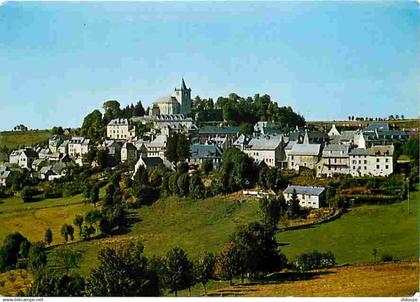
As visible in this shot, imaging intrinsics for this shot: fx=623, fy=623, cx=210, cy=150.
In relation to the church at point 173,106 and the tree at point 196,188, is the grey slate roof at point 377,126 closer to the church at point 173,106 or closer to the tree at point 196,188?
the tree at point 196,188

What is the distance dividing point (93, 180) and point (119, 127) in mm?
4256

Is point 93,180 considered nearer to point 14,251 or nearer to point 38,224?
point 38,224

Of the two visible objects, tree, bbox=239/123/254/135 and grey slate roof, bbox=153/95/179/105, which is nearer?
grey slate roof, bbox=153/95/179/105

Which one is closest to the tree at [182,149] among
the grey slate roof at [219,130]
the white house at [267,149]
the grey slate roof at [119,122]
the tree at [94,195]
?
the white house at [267,149]

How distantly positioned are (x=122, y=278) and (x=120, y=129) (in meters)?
9.29

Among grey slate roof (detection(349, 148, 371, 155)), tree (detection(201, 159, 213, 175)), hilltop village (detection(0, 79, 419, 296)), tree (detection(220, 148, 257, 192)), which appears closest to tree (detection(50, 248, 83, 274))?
hilltop village (detection(0, 79, 419, 296))

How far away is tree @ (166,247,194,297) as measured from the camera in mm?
5617

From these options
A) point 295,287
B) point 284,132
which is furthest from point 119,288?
point 284,132

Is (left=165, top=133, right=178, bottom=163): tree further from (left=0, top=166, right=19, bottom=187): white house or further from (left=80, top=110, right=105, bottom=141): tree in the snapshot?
(left=0, top=166, right=19, bottom=187): white house

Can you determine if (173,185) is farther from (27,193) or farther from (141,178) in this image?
(27,193)

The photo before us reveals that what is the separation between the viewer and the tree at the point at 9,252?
702cm

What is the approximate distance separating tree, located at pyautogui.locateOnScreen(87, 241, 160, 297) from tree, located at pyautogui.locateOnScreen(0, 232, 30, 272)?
215cm

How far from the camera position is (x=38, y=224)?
821cm

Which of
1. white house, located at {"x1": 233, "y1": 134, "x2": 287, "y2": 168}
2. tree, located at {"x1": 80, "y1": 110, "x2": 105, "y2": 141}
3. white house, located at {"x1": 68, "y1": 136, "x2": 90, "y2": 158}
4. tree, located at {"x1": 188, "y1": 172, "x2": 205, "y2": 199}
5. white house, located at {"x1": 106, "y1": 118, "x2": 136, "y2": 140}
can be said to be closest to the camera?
tree, located at {"x1": 188, "y1": 172, "x2": 205, "y2": 199}
